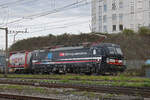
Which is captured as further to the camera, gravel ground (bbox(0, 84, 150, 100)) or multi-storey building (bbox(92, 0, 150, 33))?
multi-storey building (bbox(92, 0, 150, 33))

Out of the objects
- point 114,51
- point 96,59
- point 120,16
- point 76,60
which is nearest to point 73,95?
point 96,59

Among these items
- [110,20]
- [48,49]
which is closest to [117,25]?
[110,20]

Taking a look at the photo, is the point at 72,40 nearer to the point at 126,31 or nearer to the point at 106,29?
the point at 126,31

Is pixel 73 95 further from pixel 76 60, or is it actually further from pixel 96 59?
pixel 76 60

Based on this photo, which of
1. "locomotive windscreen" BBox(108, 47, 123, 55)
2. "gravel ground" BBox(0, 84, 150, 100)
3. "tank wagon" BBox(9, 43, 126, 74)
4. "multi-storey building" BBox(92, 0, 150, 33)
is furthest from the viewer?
"multi-storey building" BBox(92, 0, 150, 33)

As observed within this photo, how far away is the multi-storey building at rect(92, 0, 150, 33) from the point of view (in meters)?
48.4

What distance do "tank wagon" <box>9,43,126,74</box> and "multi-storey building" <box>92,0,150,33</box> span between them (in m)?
20.3

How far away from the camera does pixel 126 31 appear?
4066 centimetres

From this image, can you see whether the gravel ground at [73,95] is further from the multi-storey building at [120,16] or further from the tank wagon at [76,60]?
the multi-storey building at [120,16]

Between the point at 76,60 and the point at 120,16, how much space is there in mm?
29328

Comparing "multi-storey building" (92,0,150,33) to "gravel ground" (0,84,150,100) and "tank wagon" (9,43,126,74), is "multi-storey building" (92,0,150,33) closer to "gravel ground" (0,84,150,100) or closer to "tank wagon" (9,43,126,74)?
"tank wagon" (9,43,126,74)

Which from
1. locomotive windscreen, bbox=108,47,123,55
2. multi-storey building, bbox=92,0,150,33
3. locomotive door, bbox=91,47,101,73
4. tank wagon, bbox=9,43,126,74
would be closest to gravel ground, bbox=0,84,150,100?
locomotive door, bbox=91,47,101,73

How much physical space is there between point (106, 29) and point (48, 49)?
28305 mm

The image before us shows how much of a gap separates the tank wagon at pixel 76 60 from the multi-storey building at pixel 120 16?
20322 mm
